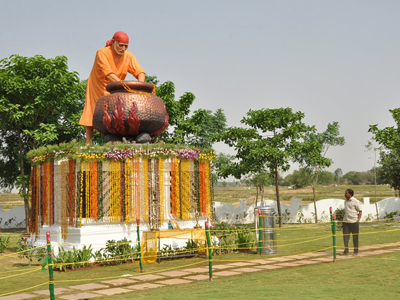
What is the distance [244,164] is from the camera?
2620 centimetres

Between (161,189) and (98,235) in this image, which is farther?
(161,189)

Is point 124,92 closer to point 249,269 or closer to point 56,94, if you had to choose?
point 249,269

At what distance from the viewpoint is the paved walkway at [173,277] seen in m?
9.20

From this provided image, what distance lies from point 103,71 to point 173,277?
25.0 ft

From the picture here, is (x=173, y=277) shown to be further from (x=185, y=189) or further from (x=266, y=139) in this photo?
(x=266, y=139)

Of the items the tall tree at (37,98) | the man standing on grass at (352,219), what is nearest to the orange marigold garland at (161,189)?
the man standing on grass at (352,219)

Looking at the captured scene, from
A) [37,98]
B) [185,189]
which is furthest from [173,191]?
[37,98]

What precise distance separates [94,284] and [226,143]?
17.5 meters

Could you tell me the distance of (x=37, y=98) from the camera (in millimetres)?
24828

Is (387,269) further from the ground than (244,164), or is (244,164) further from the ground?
(244,164)

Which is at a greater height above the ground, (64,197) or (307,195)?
(307,195)

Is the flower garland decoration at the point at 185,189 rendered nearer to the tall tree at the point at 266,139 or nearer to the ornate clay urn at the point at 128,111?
the ornate clay urn at the point at 128,111

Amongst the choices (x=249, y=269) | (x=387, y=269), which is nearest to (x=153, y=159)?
(x=249, y=269)

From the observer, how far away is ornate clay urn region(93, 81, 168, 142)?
14.9 metres
